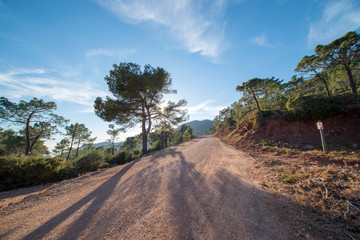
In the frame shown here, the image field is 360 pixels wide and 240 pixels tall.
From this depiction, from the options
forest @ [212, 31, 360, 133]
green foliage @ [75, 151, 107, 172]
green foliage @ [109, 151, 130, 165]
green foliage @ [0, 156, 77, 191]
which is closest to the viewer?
green foliage @ [0, 156, 77, 191]

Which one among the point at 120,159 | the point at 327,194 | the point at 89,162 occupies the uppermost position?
the point at 327,194

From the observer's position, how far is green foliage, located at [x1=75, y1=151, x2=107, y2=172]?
11.2 meters

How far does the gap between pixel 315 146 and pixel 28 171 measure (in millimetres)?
19818

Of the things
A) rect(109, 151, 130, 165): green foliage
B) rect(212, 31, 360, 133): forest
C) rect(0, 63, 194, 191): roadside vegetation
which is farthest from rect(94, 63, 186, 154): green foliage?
rect(212, 31, 360, 133): forest

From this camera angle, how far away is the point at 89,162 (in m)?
11.6

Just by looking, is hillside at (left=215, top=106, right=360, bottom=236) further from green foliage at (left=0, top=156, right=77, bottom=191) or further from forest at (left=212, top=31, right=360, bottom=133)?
green foliage at (left=0, top=156, right=77, bottom=191)

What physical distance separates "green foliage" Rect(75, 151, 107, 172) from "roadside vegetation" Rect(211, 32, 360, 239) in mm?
14491

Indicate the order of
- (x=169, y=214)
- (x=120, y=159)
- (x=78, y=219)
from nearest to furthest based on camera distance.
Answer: (x=169, y=214) → (x=78, y=219) → (x=120, y=159)

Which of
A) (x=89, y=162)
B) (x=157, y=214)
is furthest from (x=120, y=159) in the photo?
(x=157, y=214)

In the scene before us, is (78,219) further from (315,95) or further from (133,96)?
(315,95)

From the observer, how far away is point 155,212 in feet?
8.48

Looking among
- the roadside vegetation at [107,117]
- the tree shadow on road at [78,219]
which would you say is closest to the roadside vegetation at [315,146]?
the tree shadow on road at [78,219]

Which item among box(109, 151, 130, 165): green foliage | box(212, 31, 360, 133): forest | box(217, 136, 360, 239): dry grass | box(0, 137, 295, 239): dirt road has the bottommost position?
box(109, 151, 130, 165): green foliage

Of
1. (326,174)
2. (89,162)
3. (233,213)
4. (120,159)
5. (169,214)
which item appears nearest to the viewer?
(233,213)
